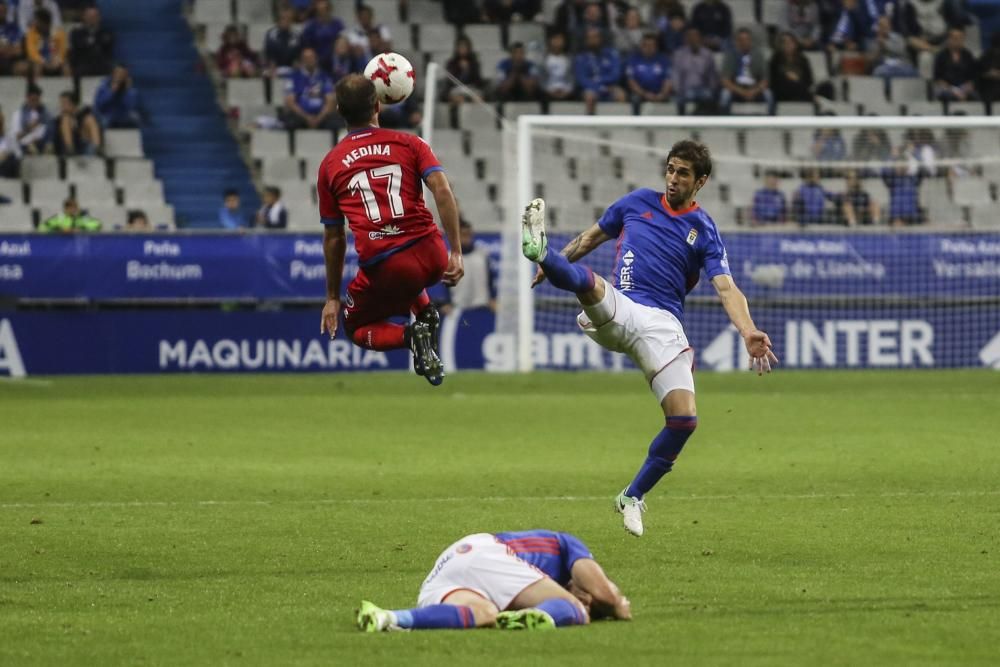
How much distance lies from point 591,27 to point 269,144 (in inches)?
206

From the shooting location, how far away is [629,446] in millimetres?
15500

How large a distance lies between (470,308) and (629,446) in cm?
804

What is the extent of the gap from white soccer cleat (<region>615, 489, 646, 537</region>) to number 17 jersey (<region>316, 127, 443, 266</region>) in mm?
1835

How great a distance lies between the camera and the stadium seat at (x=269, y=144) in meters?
Answer: 26.4

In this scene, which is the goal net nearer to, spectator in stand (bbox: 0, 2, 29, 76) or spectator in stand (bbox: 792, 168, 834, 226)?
spectator in stand (bbox: 792, 168, 834, 226)

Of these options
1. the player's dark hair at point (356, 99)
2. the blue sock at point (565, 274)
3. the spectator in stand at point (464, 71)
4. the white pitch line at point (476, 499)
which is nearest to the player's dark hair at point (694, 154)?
the blue sock at point (565, 274)

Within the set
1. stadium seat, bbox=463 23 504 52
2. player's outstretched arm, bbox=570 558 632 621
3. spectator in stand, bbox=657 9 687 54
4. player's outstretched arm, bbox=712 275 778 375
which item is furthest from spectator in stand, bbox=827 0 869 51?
player's outstretched arm, bbox=570 558 632 621

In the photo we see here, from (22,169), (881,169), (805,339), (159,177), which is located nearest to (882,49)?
(881,169)

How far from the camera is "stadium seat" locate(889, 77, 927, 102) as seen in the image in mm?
27625

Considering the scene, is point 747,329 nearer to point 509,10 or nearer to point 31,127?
point 31,127

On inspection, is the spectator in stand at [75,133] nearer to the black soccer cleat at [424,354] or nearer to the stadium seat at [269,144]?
the stadium seat at [269,144]

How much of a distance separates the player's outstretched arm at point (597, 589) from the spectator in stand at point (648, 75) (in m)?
20.1

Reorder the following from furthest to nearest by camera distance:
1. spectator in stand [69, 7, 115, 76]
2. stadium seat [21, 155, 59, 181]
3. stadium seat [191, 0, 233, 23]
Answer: stadium seat [191, 0, 233, 23] < spectator in stand [69, 7, 115, 76] < stadium seat [21, 155, 59, 181]

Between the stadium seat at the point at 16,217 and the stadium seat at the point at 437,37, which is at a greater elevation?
the stadium seat at the point at 437,37
